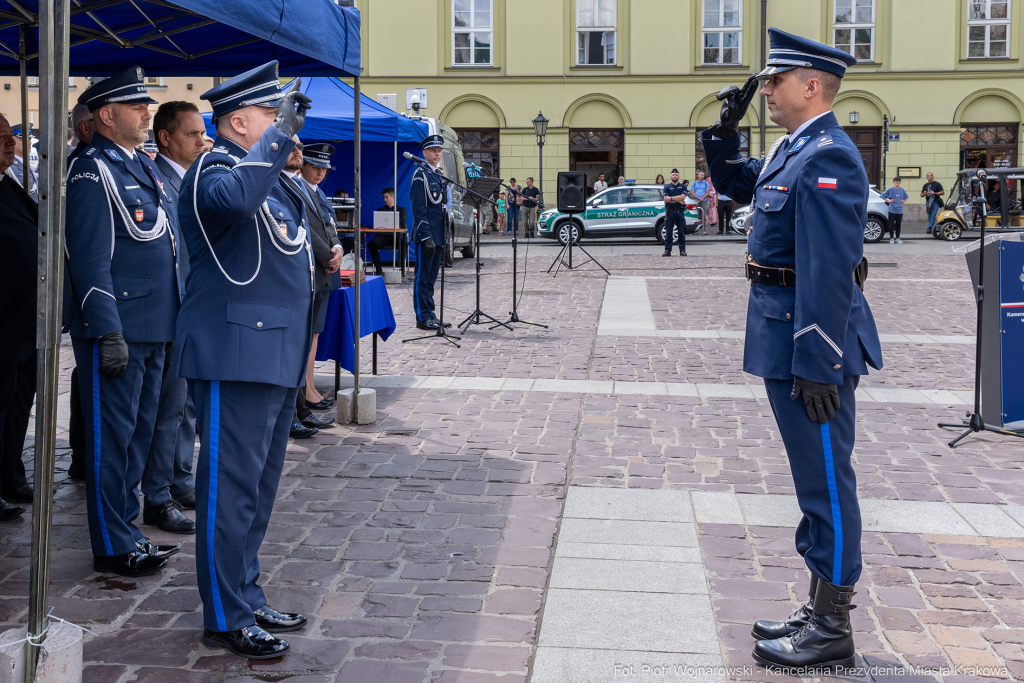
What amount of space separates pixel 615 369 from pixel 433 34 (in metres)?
27.2

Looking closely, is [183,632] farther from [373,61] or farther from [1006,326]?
[373,61]

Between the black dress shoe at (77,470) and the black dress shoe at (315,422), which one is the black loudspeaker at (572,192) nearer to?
the black dress shoe at (315,422)

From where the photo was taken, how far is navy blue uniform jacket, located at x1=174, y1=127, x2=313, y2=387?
3230 mm

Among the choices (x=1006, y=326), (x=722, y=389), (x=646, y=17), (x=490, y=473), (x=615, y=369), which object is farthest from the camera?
(x=646, y=17)

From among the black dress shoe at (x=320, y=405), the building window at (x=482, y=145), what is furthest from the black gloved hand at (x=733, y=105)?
the building window at (x=482, y=145)

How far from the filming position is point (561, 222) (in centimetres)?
2634

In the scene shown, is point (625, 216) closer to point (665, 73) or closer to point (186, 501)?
point (665, 73)

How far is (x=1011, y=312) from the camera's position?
6.02 metres

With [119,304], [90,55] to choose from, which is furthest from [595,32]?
[119,304]

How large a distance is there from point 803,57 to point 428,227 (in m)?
7.86

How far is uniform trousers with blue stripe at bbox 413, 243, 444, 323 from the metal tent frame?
13.6 feet

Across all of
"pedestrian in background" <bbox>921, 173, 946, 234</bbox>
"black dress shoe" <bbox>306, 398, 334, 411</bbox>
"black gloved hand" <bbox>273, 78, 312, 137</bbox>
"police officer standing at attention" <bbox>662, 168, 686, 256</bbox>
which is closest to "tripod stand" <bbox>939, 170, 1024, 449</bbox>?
"black dress shoe" <bbox>306, 398, 334, 411</bbox>

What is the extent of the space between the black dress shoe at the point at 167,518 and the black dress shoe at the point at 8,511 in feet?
2.14

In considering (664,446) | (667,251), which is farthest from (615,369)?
(667,251)
